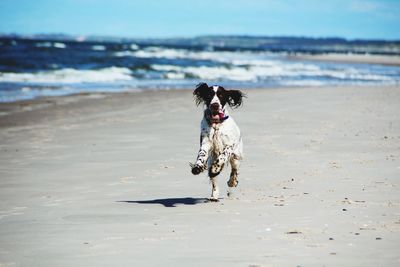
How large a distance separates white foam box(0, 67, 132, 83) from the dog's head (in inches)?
909

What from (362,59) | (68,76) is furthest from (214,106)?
(362,59)

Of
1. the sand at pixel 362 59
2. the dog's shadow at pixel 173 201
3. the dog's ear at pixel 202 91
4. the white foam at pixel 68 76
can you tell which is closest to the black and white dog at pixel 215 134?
the dog's ear at pixel 202 91

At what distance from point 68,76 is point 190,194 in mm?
25894

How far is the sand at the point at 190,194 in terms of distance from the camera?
5129 millimetres

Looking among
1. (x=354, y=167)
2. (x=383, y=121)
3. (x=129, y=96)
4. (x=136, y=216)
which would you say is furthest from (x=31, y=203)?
(x=129, y=96)

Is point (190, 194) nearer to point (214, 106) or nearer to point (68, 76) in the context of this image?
point (214, 106)

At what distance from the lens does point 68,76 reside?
32.9 m

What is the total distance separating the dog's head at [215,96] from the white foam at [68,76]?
23.1 meters

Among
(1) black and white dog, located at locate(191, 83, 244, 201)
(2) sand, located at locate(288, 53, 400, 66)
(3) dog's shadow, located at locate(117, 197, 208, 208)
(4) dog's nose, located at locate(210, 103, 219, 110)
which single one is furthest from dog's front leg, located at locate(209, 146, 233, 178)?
(2) sand, located at locate(288, 53, 400, 66)

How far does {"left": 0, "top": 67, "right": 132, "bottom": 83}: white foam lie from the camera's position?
3052cm

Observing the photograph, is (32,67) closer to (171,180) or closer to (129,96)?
(129,96)

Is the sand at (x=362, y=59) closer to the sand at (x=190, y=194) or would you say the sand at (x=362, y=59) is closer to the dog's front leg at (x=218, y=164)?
the sand at (x=190, y=194)

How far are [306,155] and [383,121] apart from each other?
4.43m

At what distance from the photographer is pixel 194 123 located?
1430cm
